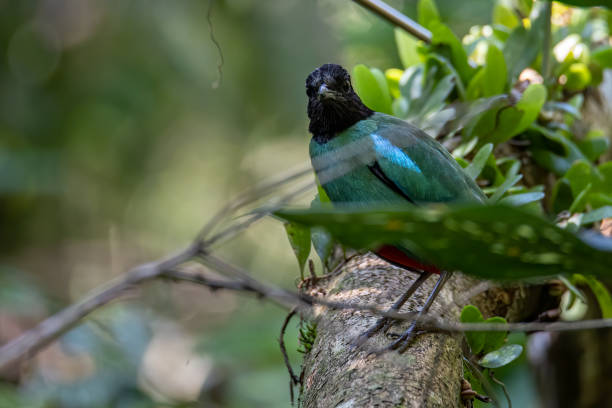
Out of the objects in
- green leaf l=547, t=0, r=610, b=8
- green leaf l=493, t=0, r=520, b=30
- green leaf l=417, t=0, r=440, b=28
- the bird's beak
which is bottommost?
the bird's beak

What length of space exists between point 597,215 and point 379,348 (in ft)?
4.51

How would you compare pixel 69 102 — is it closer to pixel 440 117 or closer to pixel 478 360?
pixel 440 117

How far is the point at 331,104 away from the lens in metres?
2.67

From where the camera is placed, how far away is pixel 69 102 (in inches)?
324

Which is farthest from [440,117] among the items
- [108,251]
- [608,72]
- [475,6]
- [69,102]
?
[108,251]

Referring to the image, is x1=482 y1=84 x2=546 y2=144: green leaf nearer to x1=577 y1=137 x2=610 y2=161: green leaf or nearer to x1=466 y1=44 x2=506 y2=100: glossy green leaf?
x1=466 y1=44 x2=506 y2=100: glossy green leaf

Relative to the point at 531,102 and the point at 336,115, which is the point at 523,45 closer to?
the point at 531,102

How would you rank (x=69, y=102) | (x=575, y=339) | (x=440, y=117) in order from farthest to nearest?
1. (x=69, y=102)
2. (x=575, y=339)
3. (x=440, y=117)

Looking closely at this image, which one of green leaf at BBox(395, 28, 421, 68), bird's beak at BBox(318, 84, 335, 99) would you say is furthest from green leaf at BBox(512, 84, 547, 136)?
bird's beak at BBox(318, 84, 335, 99)

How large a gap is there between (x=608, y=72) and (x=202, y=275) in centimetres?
387

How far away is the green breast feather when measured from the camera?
7.47ft

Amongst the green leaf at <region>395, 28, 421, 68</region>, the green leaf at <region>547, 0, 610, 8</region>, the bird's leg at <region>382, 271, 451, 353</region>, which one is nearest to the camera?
the bird's leg at <region>382, 271, 451, 353</region>

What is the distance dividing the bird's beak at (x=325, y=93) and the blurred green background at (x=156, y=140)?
3098 millimetres

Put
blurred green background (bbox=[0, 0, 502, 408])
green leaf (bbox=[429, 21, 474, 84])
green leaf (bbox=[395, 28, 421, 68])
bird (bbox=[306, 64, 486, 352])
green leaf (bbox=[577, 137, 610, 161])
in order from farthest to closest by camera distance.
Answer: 1. blurred green background (bbox=[0, 0, 502, 408])
2. green leaf (bbox=[395, 28, 421, 68])
3. green leaf (bbox=[577, 137, 610, 161])
4. green leaf (bbox=[429, 21, 474, 84])
5. bird (bbox=[306, 64, 486, 352])
